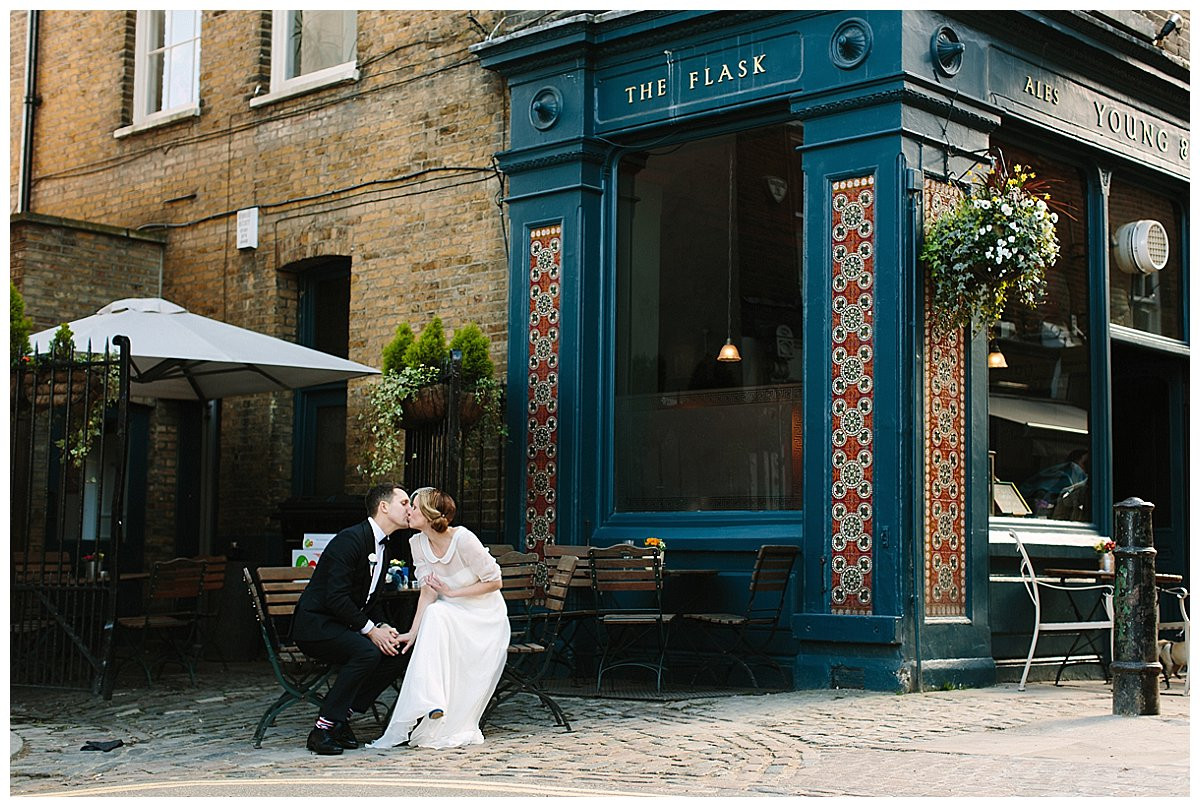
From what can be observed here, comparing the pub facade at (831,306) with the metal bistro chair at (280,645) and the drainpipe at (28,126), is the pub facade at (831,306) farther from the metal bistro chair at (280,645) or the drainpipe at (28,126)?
the drainpipe at (28,126)

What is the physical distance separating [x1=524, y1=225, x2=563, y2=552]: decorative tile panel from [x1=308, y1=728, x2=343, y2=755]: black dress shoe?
4159 mm

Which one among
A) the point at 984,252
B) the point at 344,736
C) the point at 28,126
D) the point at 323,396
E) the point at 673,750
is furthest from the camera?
the point at 28,126

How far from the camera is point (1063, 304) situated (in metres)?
11.8

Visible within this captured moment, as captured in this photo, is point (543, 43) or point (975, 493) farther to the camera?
point (543, 43)

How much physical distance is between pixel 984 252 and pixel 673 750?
4127 mm

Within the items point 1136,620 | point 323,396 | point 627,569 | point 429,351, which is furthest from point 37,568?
point 1136,620

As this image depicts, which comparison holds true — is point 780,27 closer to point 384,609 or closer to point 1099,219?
point 1099,219

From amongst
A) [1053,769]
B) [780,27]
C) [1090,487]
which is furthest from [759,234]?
[1053,769]

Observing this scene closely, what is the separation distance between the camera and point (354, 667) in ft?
25.5

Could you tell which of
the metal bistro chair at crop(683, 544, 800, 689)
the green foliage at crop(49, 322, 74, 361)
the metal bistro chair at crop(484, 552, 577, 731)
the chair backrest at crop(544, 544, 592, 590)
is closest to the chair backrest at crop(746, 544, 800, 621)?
the metal bistro chair at crop(683, 544, 800, 689)

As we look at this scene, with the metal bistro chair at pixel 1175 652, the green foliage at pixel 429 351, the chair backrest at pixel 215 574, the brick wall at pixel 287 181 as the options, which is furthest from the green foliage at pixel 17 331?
the metal bistro chair at pixel 1175 652

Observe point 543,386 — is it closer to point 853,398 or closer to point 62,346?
point 853,398

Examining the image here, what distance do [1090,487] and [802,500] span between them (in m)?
2.76

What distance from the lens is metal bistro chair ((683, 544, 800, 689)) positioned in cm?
1012
